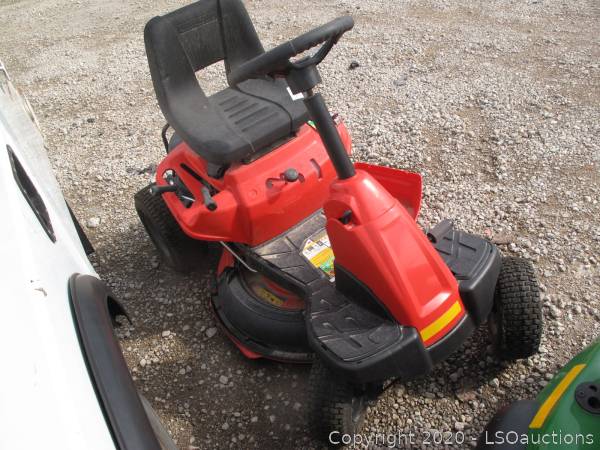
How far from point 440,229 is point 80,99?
13.1 ft

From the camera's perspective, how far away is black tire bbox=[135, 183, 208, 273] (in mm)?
2746

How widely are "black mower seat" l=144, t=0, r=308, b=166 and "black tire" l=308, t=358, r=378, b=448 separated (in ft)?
3.25

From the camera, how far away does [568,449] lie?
1340 mm

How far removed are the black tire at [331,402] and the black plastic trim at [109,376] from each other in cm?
71

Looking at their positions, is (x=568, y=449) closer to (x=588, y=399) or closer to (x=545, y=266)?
(x=588, y=399)

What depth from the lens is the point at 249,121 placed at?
7.87ft

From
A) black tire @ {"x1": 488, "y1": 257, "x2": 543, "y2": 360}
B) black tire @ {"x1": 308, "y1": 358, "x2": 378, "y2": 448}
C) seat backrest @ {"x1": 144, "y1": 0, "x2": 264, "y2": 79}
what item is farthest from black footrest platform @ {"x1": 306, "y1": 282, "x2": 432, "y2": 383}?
seat backrest @ {"x1": 144, "y1": 0, "x2": 264, "y2": 79}

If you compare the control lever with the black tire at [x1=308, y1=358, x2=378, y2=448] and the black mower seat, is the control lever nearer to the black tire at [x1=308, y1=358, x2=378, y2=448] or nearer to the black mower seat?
the black mower seat

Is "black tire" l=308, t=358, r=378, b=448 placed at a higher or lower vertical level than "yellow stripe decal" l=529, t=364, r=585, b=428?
lower

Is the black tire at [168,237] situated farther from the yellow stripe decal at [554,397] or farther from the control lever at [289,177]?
the yellow stripe decal at [554,397]

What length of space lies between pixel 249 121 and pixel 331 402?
127 centimetres

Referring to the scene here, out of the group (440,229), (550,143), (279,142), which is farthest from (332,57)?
(440,229)

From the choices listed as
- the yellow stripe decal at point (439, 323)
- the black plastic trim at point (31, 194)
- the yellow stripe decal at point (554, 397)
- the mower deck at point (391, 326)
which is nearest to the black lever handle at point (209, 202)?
the mower deck at point (391, 326)

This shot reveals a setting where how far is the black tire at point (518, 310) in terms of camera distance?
1.94 meters
